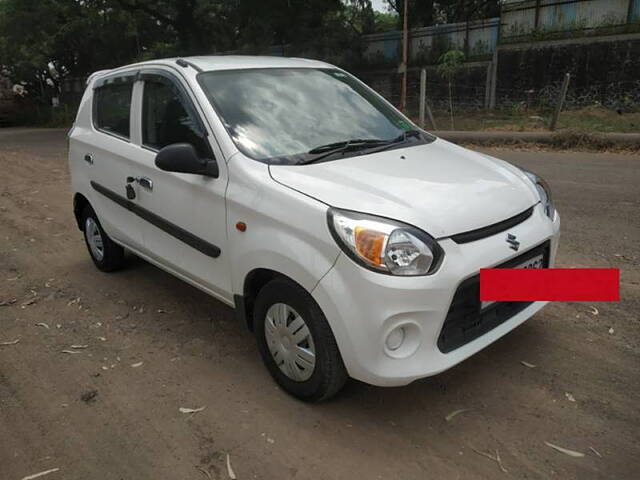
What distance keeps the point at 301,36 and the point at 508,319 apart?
1775 cm

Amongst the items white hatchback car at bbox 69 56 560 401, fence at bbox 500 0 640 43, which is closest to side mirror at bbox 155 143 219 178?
white hatchback car at bbox 69 56 560 401

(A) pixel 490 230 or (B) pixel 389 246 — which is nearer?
(B) pixel 389 246

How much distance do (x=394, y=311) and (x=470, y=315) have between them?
0.47m

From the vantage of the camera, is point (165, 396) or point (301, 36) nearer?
point (165, 396)

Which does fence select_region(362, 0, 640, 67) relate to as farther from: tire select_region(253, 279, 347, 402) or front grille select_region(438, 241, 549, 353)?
tire select_region(253, 279, 347, 402)

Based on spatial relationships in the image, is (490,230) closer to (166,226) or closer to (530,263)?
(530,263)

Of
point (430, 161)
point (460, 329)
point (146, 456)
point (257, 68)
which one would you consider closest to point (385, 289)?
point (460, 329)

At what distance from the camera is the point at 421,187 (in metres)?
2.71

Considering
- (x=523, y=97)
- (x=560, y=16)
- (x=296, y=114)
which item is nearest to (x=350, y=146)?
(x=296, y=114)

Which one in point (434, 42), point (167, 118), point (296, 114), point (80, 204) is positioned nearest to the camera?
point (296, 114)

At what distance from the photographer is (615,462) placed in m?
2.38

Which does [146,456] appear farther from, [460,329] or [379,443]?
[460,329]

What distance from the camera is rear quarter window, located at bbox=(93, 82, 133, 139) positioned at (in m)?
4.05

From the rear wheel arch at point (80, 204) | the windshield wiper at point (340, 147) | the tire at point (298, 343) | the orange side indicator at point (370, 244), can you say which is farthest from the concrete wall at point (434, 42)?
the orange side indicator at point (370, 244)
